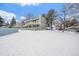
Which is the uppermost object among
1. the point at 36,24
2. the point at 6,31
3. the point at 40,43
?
the point at 36,24

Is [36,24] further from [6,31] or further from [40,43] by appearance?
[6,31]

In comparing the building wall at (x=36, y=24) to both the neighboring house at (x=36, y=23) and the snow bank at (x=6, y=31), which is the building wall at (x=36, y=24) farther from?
the snow bank at (x=6, y=31)

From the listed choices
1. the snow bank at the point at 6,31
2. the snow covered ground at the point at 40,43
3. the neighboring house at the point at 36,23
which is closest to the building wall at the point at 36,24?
the neighboring house at the point at 36,23

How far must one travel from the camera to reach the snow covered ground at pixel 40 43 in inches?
131

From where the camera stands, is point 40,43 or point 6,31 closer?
point 40,43

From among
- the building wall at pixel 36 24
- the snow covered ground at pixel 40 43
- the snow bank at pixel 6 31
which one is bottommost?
the snow covered ground at pixel 40 43

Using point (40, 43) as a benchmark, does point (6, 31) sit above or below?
above

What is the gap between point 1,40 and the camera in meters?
3.44

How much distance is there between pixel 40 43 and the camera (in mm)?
3459

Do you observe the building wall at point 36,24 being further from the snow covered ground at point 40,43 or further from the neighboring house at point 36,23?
the snow covered ground at point 40,43

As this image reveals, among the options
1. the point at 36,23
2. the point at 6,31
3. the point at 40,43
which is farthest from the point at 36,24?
the point at 6,31

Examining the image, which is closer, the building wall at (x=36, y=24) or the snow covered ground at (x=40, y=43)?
the snow covered ground at (x=40, y=43)

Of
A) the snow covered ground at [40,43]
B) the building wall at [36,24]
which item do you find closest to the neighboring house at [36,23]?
the building wall at [36,24]

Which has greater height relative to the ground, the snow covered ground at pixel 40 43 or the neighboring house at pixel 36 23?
the neighboring house at pixel 36 23
